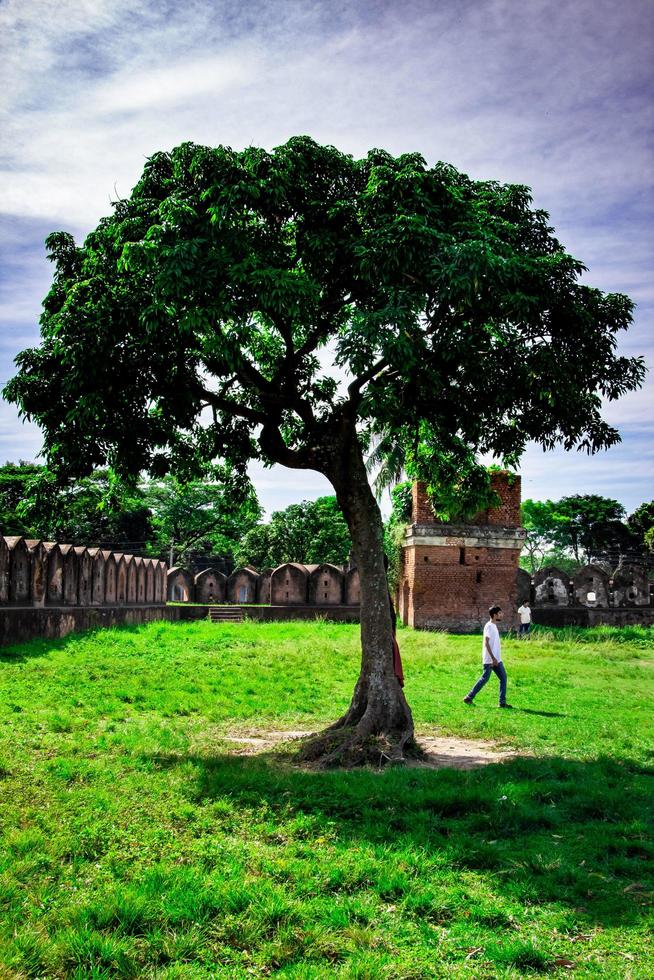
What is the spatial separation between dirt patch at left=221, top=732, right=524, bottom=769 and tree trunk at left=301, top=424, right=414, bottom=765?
0.36 metres

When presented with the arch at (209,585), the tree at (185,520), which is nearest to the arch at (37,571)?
the arch at (209,585)

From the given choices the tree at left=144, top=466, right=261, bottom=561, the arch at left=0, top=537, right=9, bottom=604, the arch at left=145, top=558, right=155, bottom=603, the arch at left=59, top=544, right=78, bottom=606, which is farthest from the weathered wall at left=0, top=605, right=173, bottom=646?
the tree at left=144, top=466, right=261, bottom=561

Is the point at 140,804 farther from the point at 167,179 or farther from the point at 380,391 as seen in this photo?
the point at 167,179

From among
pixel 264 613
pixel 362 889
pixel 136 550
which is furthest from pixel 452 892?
pixel 136 550

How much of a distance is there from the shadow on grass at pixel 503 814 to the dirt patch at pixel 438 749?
1.55 ft

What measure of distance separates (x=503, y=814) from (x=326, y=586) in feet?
79.8

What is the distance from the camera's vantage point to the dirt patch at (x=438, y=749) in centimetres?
836

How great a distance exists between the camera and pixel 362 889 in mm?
4891

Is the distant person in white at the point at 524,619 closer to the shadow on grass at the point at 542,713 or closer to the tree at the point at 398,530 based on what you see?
the tree at the point at 398,530

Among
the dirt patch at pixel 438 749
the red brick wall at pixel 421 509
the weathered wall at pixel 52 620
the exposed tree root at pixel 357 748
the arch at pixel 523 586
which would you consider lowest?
the dirt patch at pixel 438 749

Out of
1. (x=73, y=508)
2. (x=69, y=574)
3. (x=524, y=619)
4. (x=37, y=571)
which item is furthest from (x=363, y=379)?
(x=524, y=619)

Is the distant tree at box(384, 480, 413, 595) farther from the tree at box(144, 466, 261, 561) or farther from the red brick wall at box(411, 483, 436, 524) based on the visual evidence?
the tree at box(144, 466, 261, 561)

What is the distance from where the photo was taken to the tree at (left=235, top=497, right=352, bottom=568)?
148ft

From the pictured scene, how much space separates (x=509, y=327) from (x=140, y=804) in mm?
6466
